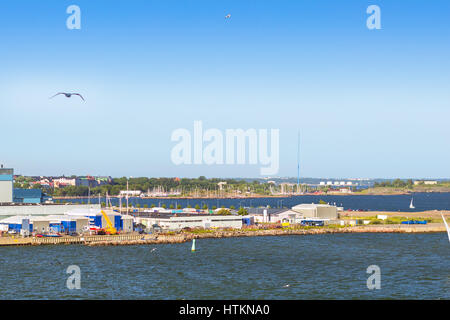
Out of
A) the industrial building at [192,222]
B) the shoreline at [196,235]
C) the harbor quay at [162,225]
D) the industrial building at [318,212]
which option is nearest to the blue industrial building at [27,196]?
the harbor quay at [162,225]

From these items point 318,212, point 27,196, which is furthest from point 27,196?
point 318,212

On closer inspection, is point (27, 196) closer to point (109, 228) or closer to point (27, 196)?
point (27, 196)

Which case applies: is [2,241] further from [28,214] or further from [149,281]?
[149,281]

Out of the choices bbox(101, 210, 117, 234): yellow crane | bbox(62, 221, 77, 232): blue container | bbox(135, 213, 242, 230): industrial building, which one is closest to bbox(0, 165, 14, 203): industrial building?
bbox(135, 213, 242, 230): industrial building

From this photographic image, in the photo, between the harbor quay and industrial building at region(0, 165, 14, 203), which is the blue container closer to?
the harbor quay

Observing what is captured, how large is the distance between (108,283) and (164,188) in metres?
149

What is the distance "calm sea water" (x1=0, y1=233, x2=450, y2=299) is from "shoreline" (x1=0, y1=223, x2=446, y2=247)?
168cm

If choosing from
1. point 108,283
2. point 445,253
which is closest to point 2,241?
point 108,283

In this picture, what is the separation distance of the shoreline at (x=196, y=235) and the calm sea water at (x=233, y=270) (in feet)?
5.51

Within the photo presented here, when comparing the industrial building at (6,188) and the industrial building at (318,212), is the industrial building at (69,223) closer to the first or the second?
the industrial building at (6,188)

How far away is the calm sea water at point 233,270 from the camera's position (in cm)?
2341
